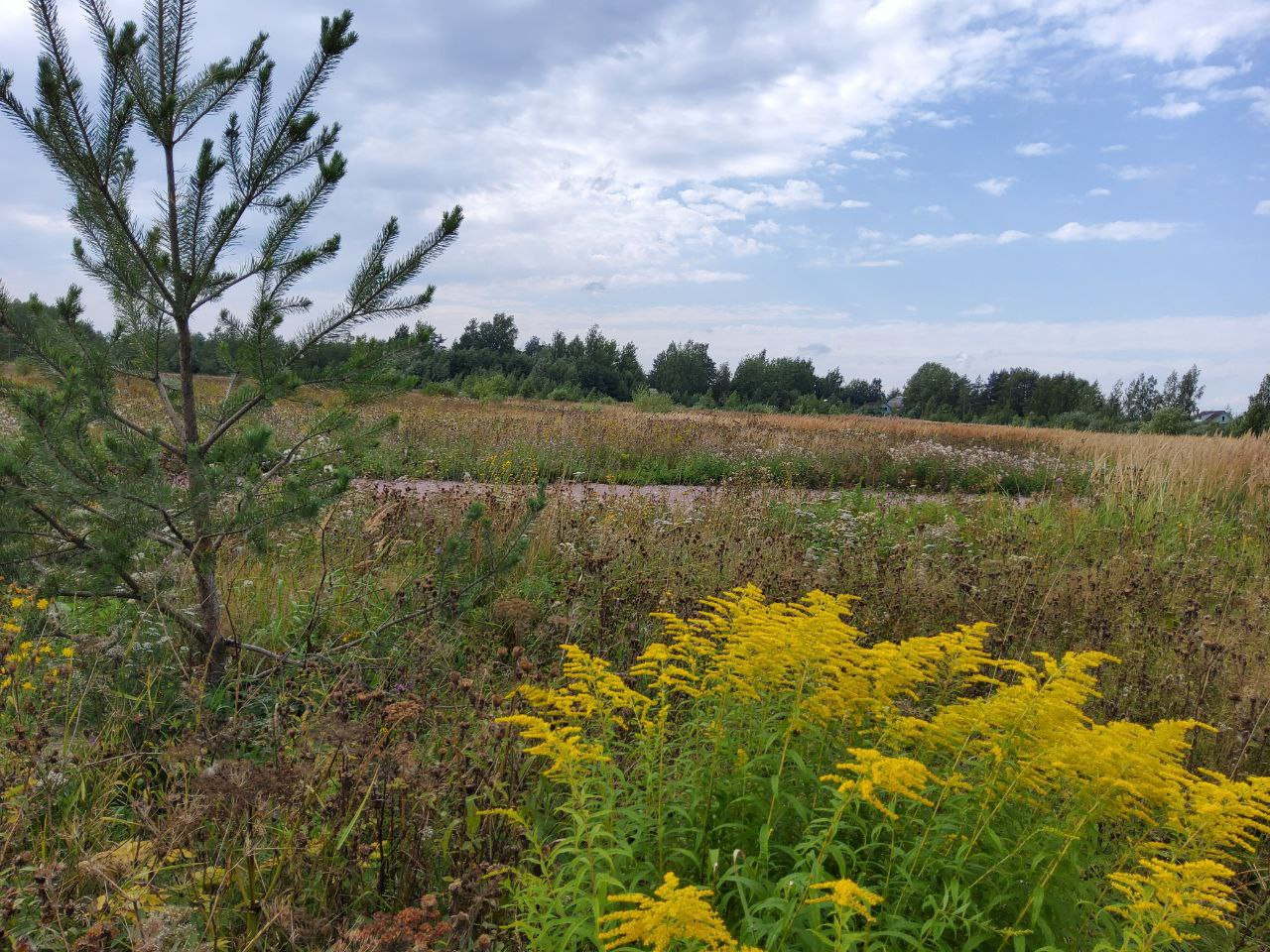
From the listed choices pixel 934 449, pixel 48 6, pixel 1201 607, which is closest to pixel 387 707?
pixel 48 6

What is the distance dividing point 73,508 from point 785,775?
2.72 metres

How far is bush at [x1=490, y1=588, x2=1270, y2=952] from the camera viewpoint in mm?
1705

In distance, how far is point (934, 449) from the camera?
15.4 metres

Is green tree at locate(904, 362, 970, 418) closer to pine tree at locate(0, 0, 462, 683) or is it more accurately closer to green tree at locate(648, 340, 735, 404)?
green tree at locate(648, 340, 735, 404)

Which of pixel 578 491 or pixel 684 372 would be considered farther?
pixel 684 372

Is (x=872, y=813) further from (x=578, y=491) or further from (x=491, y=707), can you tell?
(x=578, y=491)

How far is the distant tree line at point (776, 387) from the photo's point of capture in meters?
A: 43.8

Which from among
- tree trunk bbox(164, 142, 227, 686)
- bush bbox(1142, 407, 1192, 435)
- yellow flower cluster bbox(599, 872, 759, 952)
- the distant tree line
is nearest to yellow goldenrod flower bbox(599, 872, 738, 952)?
yellow flower cluster bbox(599, 872, 759, 952)

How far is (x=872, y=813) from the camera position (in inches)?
83.7

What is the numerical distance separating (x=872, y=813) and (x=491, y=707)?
1.49 metres

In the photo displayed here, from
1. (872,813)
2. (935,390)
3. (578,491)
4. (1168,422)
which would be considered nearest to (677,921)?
(872,813)

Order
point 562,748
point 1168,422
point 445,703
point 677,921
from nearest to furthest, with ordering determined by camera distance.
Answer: point 677,921, point 562,748, point 445,703, point 1168,422

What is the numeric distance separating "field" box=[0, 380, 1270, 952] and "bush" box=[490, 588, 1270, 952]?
0.03 m

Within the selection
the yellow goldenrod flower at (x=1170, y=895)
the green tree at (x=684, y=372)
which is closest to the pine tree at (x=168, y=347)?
the yellow goldenrod flower at (x=1170, y=895)
